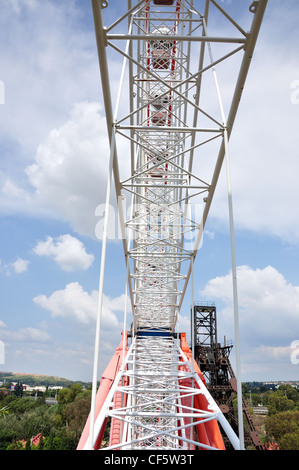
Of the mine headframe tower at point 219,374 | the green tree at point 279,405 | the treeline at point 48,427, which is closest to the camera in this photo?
the mine headframe tower at point 219,374

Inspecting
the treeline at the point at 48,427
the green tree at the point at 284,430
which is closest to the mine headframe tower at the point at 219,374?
the green tree at the point at 284,430

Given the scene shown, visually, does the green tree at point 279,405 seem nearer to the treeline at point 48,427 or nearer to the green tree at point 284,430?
the green tree at point 284,430

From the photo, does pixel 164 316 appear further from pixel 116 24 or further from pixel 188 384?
pixel 116 24

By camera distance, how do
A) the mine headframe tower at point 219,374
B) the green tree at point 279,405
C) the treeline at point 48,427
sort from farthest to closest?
1. the green tree at point 279,405
2. the treeline at point 48,427
3. the mine headframe tower at point 219,374

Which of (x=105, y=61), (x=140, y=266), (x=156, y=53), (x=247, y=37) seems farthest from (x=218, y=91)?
(x=140, y=266)

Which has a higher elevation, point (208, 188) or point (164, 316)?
point (208, 188)

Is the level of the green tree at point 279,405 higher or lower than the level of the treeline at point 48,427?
higher

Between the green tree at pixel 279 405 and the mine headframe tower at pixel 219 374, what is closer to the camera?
the mine headframe tower at pixel 219 374

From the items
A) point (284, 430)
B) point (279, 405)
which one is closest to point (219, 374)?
point (284, 430)

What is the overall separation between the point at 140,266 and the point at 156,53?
844 centimetres

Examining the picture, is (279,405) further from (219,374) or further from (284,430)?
(219,374)

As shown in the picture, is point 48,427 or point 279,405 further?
point 279,405

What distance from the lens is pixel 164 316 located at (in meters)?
17.0

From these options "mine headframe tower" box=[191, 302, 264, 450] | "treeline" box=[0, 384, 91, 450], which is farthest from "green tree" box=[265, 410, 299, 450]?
"treeline" box=[0, 384, 91, 450]
